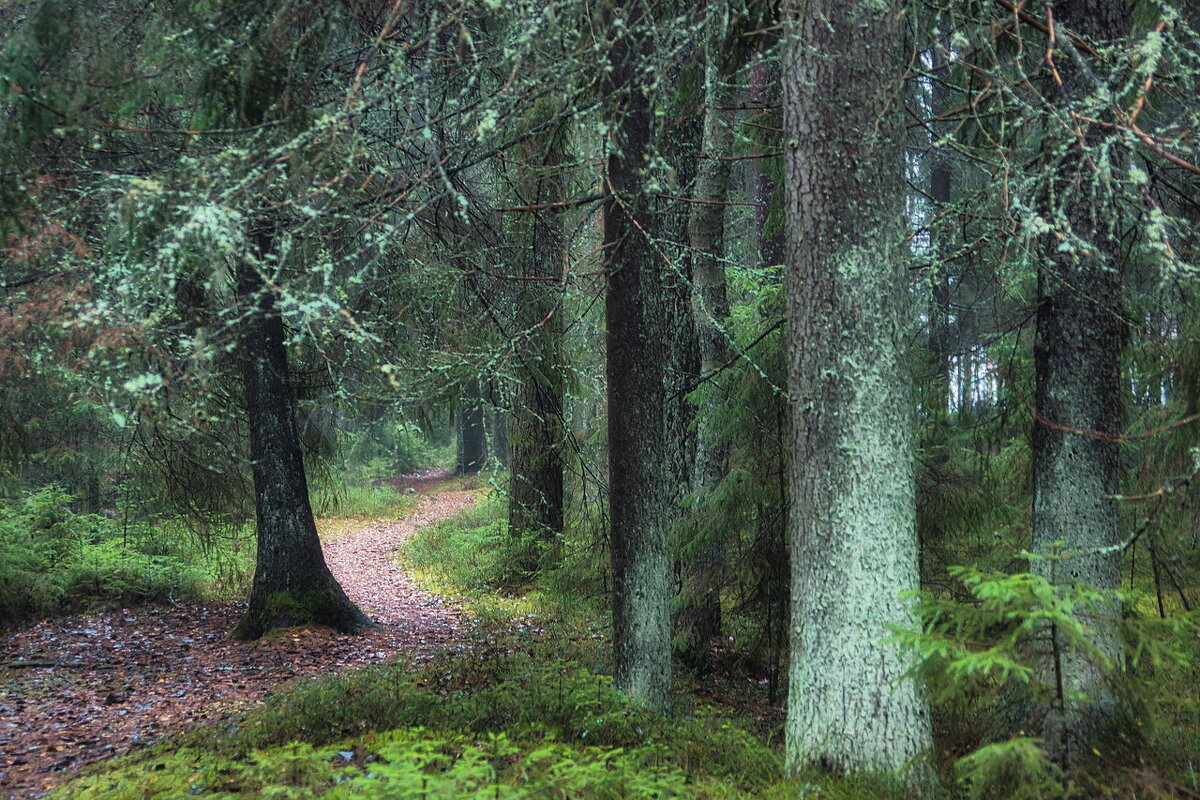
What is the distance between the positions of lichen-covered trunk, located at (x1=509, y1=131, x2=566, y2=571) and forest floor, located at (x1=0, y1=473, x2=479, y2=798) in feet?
7.14

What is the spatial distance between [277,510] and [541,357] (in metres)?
4.30

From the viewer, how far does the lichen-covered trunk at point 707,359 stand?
8.16 m

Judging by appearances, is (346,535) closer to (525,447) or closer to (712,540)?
(525,447)

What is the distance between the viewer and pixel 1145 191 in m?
3.57

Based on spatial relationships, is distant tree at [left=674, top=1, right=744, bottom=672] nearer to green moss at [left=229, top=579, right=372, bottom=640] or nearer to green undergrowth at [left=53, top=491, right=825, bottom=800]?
green undergrowth at [left=53, top=491, right=825, bottom=800]

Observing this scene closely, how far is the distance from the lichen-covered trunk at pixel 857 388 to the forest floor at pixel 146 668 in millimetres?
4891

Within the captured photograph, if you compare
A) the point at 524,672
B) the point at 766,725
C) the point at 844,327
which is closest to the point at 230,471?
the point at 524,672

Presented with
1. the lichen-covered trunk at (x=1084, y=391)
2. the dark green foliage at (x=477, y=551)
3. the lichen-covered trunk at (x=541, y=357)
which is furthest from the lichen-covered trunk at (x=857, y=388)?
the dark green foliage at (x=477, y=551)

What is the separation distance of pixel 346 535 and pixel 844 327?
1751 centimetres

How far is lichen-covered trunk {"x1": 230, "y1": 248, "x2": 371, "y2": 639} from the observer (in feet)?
31.8

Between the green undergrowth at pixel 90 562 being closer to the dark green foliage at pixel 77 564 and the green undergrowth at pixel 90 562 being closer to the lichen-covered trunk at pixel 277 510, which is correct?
the dark green foliage at pixel 77 564

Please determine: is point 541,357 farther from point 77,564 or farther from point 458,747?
point 77,564

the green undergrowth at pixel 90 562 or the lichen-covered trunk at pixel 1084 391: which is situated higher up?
the lichen-covered trunk at pixel 1084 391

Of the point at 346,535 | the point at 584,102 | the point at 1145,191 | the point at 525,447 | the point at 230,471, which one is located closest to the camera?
the point at 1145,191
